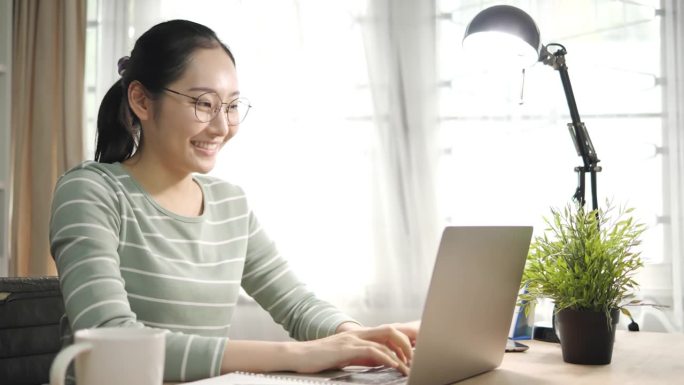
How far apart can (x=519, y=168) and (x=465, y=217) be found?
0.26 meters

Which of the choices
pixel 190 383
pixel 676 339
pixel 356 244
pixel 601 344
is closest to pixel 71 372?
pixel 190 383

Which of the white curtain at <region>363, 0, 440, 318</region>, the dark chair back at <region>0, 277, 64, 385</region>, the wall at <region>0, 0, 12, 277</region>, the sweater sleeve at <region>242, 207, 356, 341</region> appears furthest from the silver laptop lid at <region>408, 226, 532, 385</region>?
the wall at <region>0, 0, 12, 277</region>

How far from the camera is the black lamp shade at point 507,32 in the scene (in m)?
1.59

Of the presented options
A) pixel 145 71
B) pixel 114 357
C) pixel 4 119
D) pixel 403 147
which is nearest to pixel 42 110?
pixel 4 119

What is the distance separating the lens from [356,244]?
3135 mm

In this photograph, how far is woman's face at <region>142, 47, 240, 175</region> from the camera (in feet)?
4.79

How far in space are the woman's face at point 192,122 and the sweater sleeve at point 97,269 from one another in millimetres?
133

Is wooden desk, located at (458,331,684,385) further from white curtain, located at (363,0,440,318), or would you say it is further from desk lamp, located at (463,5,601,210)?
white curtain, located at (363,0,440,318)

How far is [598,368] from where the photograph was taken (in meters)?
1.18

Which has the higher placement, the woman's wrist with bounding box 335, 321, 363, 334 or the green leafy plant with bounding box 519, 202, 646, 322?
the green leafy plant with bounding box 519, 202, 646, 322

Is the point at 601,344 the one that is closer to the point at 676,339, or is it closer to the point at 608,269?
the point at 608,269

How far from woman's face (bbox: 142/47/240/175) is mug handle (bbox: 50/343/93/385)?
2.54 ft

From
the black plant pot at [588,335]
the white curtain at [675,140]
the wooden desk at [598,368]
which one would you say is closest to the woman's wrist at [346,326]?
the wooden desk at [598,368]

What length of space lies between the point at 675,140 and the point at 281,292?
174cm
